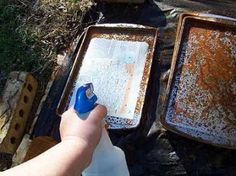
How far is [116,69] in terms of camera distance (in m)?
2.19

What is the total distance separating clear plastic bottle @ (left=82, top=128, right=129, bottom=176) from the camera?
4.99ft

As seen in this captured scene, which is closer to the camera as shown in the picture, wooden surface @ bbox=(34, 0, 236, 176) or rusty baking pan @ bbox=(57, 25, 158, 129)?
wooden surface @ bbox=(34, 0, 236, 176)

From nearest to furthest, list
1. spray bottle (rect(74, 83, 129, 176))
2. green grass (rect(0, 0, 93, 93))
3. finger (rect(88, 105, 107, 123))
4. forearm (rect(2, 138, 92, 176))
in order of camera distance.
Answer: forearm (rect(2, 138, 92, 176)) < finger (rect(88, 105, 107, 123)) < spray bottle (rect(74, 83, 129, 176)) < green grass (rect(0, 0, 93, 93))

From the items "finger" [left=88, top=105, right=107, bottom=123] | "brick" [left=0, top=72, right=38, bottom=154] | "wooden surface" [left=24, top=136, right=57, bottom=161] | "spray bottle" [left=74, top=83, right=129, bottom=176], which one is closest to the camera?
"finger" [left=88, top=105, right=107, bottom=123]

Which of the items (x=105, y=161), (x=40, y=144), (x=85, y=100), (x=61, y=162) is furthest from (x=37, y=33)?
(x=61, y=162)

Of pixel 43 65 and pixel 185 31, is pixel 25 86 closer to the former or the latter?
pixel 43 65

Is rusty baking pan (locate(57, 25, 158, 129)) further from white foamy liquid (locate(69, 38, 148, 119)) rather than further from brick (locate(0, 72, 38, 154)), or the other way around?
brick (locate(0, 72, 38, 154))

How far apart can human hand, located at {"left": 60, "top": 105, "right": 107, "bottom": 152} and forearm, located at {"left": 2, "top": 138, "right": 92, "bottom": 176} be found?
16mm

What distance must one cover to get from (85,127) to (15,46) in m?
1.37

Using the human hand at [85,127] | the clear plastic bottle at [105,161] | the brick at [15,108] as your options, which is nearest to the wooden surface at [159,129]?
the brick at [15,108]

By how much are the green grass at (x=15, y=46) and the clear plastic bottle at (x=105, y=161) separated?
1.05 meters

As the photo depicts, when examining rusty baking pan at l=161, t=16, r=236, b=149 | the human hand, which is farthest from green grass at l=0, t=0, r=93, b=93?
the human hand

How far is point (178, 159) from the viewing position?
192 cm

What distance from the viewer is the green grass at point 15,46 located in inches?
98.7
